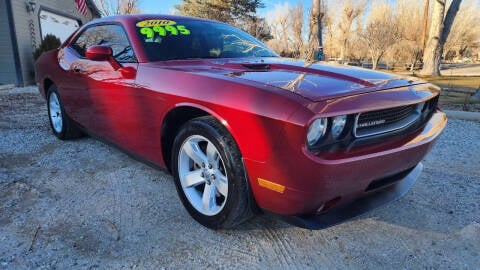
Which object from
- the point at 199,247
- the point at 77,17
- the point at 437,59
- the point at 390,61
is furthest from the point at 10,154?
the point at 390,61

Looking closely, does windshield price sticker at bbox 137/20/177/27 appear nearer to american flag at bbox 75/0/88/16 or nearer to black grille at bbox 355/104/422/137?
black grille at bbox 355/104/422/137

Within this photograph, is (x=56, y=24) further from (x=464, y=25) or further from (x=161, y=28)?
(x=464, y=25)

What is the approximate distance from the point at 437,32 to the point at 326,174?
804 inches

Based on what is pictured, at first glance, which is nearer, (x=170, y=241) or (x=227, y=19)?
(x=170, y=241)

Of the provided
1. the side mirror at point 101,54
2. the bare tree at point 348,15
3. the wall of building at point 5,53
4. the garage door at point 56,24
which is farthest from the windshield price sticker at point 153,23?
the bare tree at point 348,15

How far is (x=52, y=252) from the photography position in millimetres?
2109

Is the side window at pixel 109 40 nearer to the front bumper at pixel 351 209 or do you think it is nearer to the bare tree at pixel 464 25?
the front bumper at pixel 351 209

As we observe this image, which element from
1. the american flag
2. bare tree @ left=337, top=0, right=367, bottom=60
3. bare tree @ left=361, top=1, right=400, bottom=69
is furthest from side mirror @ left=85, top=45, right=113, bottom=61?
bare tree @ left=337, top=0, right=367, bottom=60

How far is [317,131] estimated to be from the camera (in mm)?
1798

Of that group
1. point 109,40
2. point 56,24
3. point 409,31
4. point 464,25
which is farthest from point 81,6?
point 464,25

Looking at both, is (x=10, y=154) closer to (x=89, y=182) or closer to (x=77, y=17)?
(x=89, y=182)

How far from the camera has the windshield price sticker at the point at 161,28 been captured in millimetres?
3082

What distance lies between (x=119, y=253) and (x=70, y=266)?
0.27 metres

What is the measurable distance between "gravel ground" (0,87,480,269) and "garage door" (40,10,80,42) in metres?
11.5
